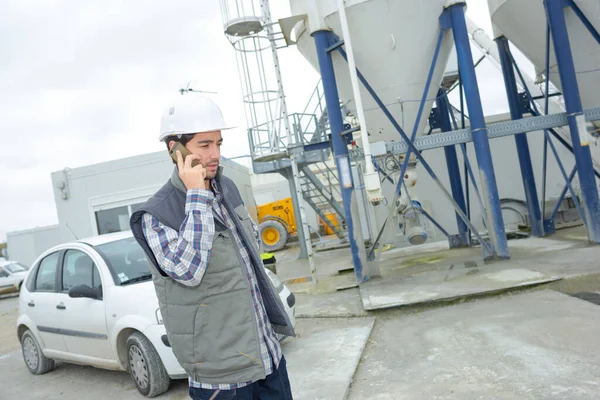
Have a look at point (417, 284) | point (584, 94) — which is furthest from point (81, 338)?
point (584, 94)

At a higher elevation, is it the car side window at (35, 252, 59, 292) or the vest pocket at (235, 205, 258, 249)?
the vest pocket at (235, 205, 258, 249)

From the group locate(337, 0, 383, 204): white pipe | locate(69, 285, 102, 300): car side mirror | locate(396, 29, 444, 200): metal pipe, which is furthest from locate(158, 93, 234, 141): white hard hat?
locate(396, 29, 444, 200): metal pipe

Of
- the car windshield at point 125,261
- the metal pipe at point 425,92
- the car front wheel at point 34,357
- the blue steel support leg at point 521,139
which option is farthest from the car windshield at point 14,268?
the blue steel support leg at point 521,139

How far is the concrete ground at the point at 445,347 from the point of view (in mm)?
3895

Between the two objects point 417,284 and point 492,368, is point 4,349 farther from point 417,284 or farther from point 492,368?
point 492,368

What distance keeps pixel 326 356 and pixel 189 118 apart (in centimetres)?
353

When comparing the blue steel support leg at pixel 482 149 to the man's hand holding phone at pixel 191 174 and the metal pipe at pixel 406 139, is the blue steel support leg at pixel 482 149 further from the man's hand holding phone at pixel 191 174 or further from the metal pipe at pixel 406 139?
the man's hand holding phone at pixel 191 174

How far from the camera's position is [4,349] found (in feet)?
27.7

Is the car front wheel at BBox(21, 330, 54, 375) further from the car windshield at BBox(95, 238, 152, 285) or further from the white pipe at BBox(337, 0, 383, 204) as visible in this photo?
the white pipe at BBox(337, 0, 383, 204)

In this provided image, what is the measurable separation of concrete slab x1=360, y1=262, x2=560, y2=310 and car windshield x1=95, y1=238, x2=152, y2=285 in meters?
2.79

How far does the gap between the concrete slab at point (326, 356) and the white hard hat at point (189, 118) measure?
259cm

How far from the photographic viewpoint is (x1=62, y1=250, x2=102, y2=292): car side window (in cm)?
554

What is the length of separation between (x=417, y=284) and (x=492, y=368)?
349cm

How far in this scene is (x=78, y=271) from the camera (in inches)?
227
